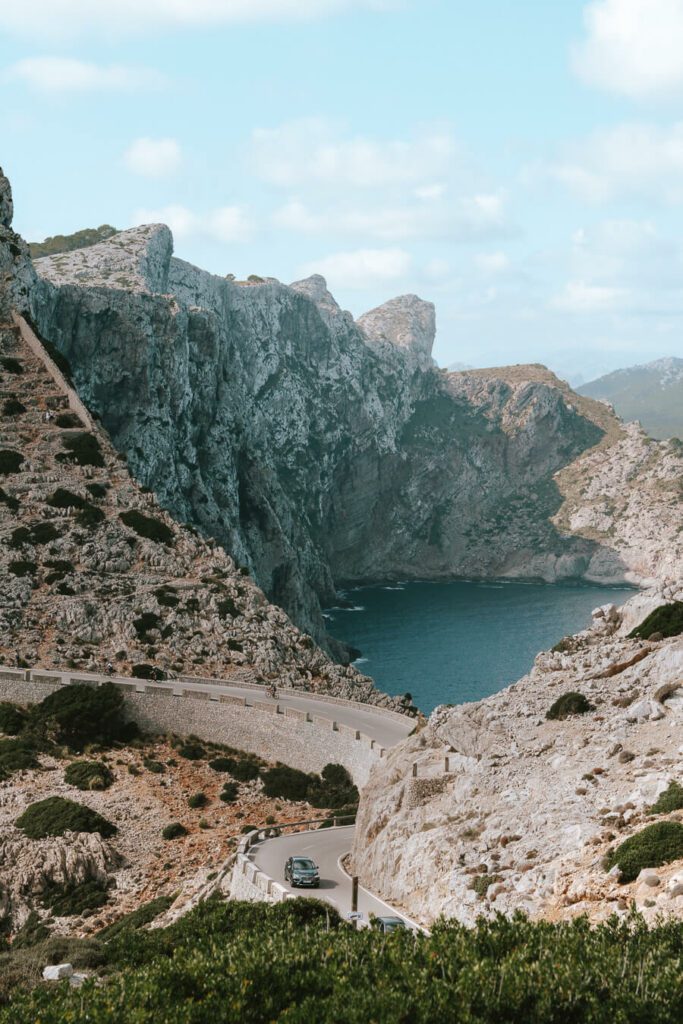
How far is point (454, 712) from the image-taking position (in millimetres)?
38094

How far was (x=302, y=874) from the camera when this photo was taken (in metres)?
35.2

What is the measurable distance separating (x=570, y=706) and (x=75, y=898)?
25.7 metres

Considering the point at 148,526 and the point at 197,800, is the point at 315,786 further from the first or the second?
the point at 148,526

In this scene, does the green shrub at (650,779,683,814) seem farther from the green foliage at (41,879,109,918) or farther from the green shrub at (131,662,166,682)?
the green shrub at (131,662,166,682)

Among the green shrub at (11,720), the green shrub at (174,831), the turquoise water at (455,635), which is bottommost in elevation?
the turquoise water at (455,635)

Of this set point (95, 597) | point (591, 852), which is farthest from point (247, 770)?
point (591, 852)

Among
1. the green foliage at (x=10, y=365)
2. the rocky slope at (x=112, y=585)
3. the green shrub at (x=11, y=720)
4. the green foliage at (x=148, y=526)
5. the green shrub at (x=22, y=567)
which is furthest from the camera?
the green foliage at (x=10, y=365)

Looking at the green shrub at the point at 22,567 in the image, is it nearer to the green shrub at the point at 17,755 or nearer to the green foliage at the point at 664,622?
the green shrub at the point at 17,755

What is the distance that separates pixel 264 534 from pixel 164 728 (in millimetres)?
86472

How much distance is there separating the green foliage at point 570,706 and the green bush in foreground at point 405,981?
36.5 feet

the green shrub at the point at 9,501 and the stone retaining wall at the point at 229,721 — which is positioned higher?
the green shrub at the point at 9,501

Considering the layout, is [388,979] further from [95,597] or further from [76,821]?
[95,597]

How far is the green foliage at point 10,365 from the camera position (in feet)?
331

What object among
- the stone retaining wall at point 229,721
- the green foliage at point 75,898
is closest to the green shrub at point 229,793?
the stone retaining wall at point 229,721
